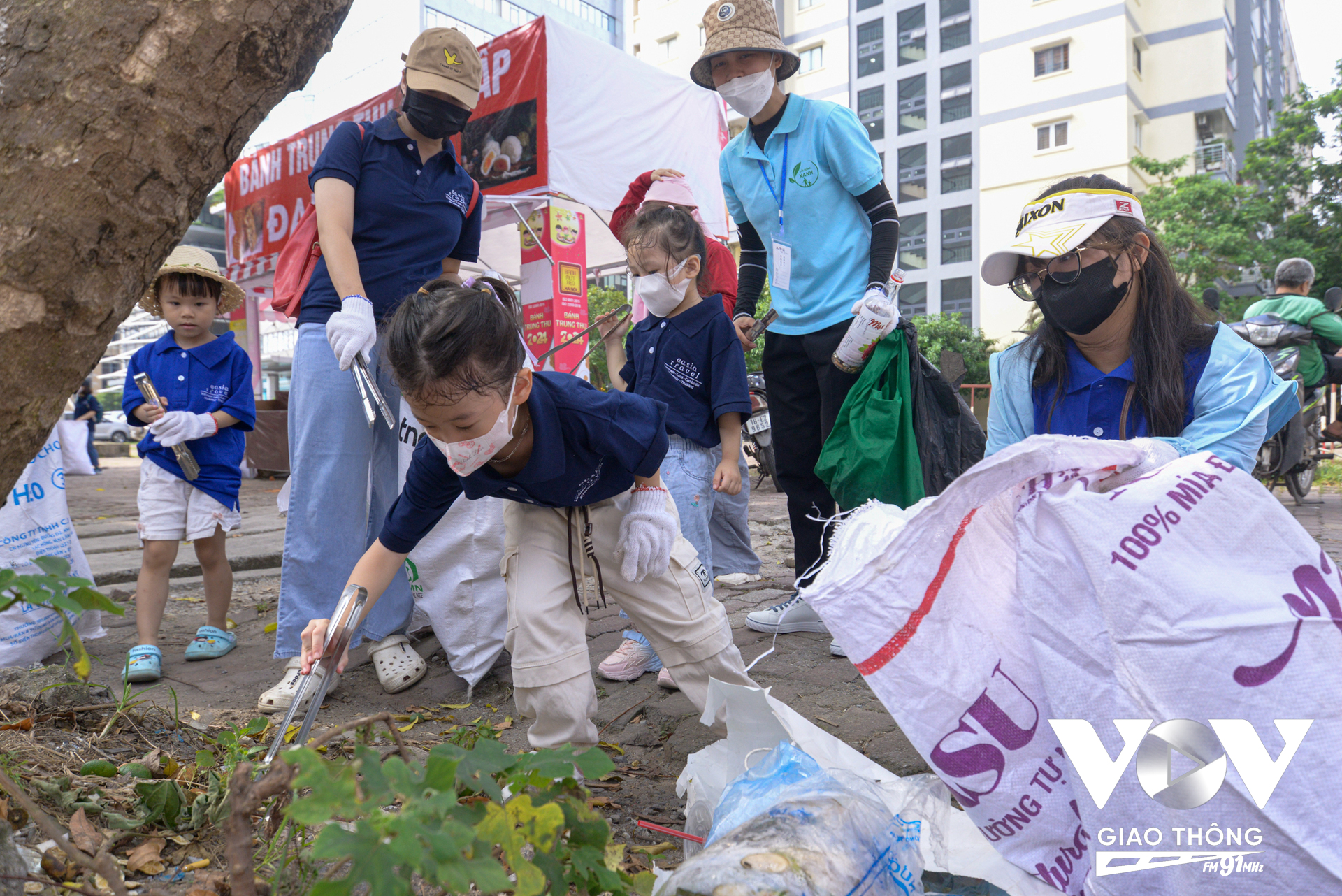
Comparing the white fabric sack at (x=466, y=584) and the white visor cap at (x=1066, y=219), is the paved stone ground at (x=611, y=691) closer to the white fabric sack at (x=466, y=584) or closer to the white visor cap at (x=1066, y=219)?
the white fabric sack at (x=466, y=584)

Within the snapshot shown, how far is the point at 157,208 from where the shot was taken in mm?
1271

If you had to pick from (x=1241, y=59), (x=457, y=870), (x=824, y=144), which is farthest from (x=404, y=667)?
(x=1241, y=59)

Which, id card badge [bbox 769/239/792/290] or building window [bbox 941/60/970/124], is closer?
id card badge [bbox 769/239/792/290]

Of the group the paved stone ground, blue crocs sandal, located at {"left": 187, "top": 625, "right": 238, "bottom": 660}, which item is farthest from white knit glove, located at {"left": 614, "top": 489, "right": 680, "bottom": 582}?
blue crocs sandal, located at {"left": 187, "top": 625, "right": 238, "bottom": 660}

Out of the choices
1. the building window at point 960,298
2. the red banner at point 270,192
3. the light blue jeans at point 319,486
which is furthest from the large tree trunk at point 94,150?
the building window at point 960,298

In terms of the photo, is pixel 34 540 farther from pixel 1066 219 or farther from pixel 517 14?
pixel 517 14

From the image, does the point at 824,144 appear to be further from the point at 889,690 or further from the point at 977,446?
the point at 889,690

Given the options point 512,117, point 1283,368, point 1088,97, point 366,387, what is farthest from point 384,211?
point 1088,97

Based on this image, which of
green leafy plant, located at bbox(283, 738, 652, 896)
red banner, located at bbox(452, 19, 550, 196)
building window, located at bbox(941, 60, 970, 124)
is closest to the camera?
green leafy plant, located at bbox(283, 738, 652, 896)

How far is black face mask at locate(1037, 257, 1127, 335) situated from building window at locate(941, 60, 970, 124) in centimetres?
3513

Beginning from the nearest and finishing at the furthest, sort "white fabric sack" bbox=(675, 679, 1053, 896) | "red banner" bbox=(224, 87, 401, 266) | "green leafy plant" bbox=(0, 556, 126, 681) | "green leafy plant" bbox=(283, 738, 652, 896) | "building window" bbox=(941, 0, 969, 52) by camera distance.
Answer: "green leafy plant" bbox=(283, 738, 652, 896) → "green leafy plant" bbox=(0, 556, 126, 681) → "white fabric sack" bbox=(675, 679, 1053, 896) → "red banner" bbox=(224, 87, 401, 266) → "building window" bbox=(941, 0, 969, 52)

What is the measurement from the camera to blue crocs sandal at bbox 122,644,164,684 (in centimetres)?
263

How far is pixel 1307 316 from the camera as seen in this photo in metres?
6.12

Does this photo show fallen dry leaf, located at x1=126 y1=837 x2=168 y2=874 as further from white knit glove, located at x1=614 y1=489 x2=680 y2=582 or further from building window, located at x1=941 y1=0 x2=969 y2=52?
building window, located at x1=941 y1=0 x2=969 y2=52
